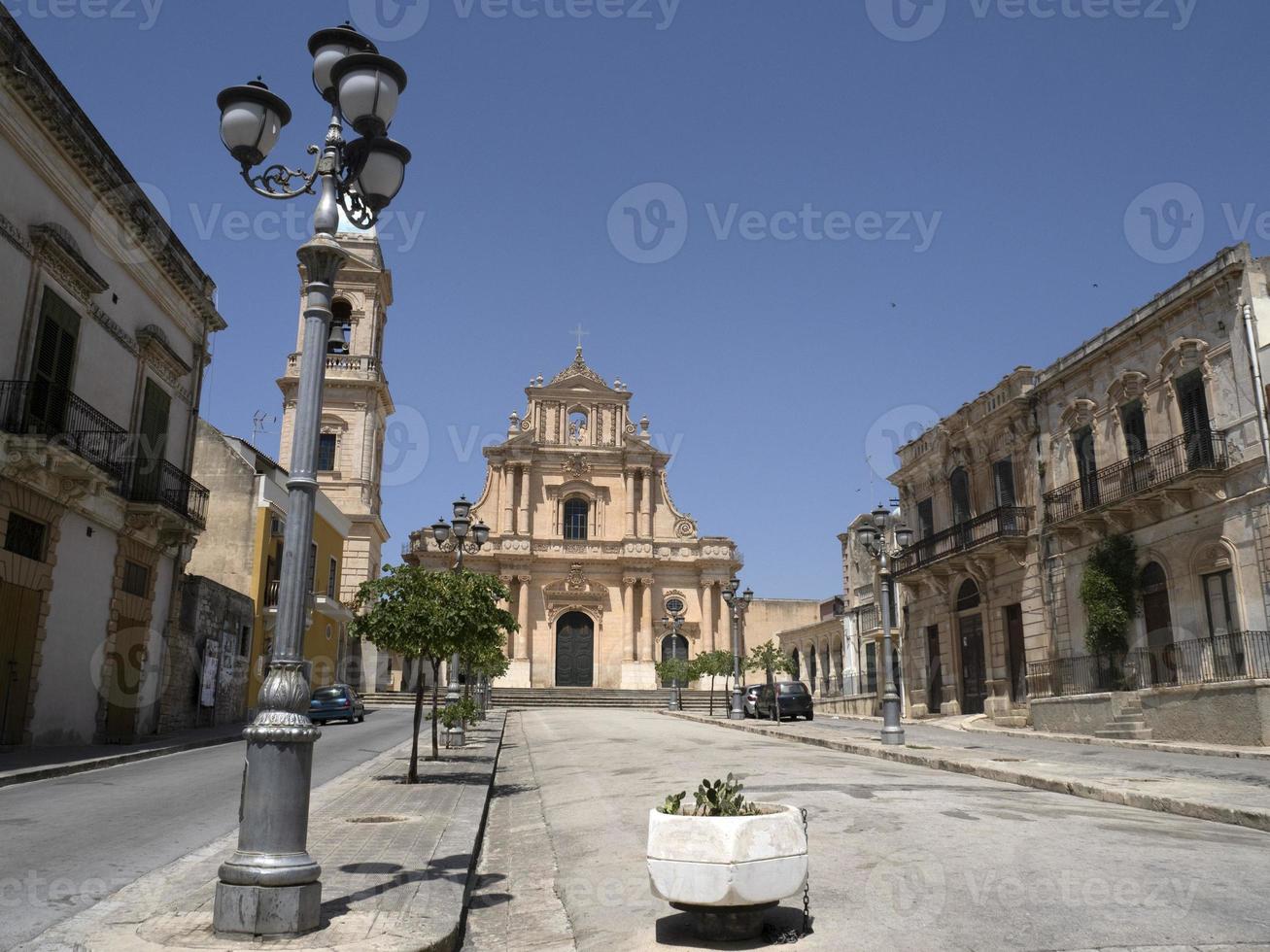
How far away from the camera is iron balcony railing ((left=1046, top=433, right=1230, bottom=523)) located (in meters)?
19.4

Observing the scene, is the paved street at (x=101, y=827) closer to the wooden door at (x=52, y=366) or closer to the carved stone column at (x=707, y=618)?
the wooden door at (x=52, y=366)

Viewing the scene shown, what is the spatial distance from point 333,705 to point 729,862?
26430 millimetres

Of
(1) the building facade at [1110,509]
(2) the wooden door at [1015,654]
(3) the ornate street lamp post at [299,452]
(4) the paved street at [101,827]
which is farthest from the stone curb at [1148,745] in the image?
(3) the ornate street lamp post at [299,452]

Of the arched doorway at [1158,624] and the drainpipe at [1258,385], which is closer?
the drainpipe at [1258,385]

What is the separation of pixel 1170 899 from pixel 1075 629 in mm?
19931

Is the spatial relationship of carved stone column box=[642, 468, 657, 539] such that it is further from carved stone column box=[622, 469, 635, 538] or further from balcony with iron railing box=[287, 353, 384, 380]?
balcony with iron railing box=[287, 353, 384, 380]

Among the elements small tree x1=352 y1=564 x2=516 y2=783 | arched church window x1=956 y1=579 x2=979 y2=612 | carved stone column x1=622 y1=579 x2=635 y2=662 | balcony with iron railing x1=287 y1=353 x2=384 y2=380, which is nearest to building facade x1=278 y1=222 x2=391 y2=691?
balcony with iron railing x1=287 y1=353 x2=384 y2=380

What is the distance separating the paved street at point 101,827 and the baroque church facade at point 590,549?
33.8m

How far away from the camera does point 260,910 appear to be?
190 inches

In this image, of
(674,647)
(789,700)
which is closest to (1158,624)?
(789,700)

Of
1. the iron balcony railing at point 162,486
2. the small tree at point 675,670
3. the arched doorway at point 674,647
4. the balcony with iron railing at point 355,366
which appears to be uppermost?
the balcony with iron railing at point 355,366

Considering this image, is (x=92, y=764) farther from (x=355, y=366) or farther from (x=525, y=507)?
(x=525, y=507)

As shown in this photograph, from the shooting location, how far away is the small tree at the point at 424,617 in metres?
12.7

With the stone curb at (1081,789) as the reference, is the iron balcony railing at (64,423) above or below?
above
